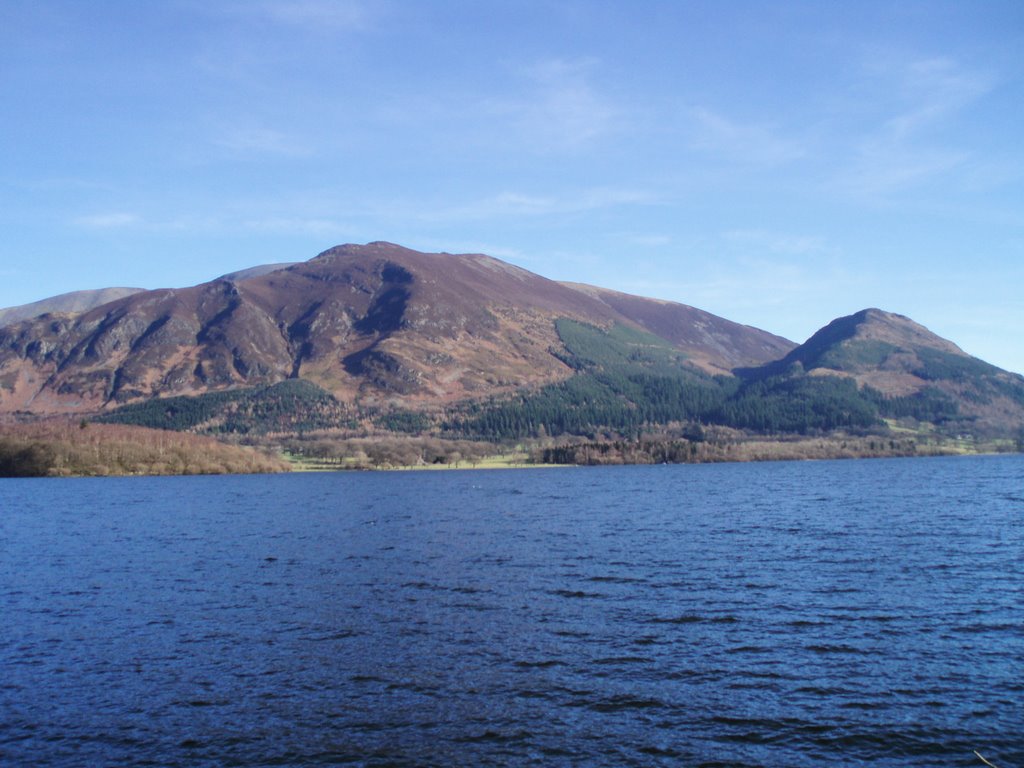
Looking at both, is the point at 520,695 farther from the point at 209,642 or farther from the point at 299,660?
the point at 209,642

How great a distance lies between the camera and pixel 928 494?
112688 millimetres

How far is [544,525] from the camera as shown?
83.3 m

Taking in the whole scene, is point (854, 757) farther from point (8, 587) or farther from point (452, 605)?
point (8, 587)

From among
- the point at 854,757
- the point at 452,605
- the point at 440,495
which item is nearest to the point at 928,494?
the point at 440,495

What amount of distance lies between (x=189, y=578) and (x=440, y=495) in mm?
87198

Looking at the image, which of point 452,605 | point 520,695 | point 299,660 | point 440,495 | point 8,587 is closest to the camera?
point 520,695

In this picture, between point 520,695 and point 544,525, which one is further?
point 544,525

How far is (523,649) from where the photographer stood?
114 ft

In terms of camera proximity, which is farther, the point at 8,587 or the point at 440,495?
the point at 440,495

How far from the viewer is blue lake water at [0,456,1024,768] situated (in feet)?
82.3

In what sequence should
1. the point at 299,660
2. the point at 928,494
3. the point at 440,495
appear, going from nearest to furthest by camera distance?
1. the point at 299,660
2. the point at 928,494
3. the point at 440,495

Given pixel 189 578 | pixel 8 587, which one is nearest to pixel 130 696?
pixel 189 578

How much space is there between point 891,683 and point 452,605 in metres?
22.9

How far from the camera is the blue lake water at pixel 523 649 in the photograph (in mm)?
25078
